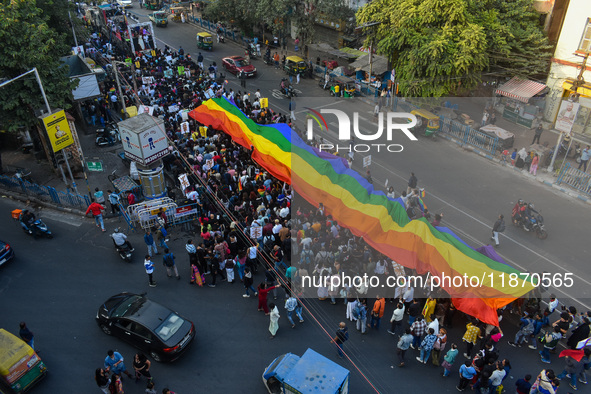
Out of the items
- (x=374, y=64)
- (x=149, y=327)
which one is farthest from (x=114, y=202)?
(x=374, y=64)

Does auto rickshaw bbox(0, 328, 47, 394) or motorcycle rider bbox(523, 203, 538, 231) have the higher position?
auto rickshaw bbox(0, 328, 47, 394)

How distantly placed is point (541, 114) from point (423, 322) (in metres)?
22.2

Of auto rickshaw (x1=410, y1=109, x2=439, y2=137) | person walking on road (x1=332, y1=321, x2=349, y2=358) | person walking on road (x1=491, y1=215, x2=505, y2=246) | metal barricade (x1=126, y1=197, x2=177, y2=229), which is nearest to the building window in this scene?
auto rickshaw (x1=410, y1=109, x2=439, y2=137)

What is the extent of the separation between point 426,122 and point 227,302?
1892 centimetres

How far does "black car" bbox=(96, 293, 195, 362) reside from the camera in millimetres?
13073

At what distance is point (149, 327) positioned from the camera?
13.1 meters

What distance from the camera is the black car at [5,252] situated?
1673cm

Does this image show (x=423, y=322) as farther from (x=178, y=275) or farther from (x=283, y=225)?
(x=178, y=275)

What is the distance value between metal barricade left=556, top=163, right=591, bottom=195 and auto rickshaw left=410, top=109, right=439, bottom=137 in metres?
7.78

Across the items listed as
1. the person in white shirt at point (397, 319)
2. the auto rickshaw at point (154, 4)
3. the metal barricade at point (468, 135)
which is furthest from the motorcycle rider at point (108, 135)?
the auto rickshaw at point (154, 4)

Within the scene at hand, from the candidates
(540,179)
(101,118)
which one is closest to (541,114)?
(540,179)

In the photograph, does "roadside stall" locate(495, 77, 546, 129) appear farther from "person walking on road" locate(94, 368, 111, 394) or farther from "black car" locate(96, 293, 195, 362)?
"person walking on road" locate(94, 368, 111, 394)

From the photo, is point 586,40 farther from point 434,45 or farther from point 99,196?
point 99,196

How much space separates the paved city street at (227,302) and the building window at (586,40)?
9101mm
